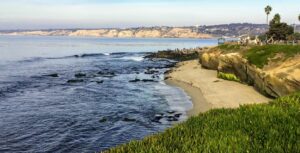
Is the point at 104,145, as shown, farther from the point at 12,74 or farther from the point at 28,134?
the point at 12,74

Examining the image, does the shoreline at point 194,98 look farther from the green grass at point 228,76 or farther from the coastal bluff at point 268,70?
the coastal bluff at point 268,70

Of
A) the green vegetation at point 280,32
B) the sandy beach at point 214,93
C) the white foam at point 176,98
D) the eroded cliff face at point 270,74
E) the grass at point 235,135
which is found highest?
the green vegetation at point 280,32

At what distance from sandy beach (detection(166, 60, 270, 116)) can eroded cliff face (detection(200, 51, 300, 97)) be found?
0.98m

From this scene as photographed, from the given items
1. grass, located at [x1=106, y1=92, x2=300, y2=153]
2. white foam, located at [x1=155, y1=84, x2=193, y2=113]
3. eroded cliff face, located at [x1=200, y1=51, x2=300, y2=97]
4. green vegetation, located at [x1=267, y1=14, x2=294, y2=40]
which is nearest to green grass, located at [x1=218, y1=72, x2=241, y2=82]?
eroded cliff face, located at [x1=200, y1=51, x2=300, y2=97]

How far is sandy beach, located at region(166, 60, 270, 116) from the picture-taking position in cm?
3222

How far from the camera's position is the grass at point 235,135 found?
31.7ft

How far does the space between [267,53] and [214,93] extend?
21.4 ft

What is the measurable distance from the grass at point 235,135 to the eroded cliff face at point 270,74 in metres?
15.5

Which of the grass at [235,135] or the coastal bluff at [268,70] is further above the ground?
the grass at [235,135]

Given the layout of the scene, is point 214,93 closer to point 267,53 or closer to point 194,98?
point 194,98

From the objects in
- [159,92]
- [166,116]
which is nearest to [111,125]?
[166,116]

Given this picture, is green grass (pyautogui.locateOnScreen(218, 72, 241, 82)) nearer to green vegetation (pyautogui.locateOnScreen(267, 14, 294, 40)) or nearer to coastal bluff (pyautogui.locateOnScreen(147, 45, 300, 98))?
coastal bluff (pyautogui.locateOnScreen(147, 45, 300, 98))

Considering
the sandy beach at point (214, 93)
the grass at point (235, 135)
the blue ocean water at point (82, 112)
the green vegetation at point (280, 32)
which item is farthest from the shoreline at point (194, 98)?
the green vegetation at point (280, 32)

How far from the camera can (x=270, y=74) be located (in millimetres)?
31938
